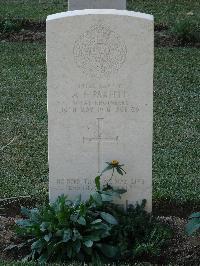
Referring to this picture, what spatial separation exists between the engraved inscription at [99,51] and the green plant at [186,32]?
20.7ft

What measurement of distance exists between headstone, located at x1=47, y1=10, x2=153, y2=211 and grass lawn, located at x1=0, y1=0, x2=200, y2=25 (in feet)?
23.8

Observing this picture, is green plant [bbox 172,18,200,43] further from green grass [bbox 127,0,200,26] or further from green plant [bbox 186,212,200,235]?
green plant [bbox 186,212,200,235]

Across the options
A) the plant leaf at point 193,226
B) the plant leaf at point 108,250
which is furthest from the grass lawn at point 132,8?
the plant leaf at point 108,250

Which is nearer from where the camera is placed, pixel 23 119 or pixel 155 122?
pixel 155 122

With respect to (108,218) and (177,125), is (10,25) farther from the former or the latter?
(108,218)

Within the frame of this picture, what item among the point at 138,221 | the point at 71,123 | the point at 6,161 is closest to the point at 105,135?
the point at 71,123

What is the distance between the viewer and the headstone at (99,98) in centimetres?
490

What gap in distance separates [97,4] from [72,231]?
18.7ft

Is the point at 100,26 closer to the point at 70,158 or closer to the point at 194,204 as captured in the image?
the point at 70,158

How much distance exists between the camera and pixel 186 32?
11125 mm

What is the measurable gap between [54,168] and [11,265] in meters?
0.84

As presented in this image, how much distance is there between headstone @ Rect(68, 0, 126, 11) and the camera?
9.78 m

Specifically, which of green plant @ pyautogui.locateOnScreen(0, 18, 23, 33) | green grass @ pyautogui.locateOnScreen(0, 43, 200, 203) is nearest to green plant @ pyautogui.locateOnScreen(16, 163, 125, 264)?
green grass @ pyautogui.locateOnScreen(0, 43, 200, 203)

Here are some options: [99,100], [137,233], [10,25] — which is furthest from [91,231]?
[10,25]
